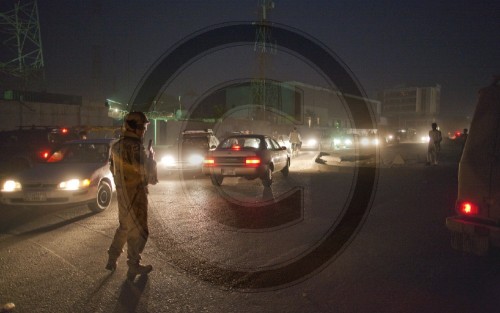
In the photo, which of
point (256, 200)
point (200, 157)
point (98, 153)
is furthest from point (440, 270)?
point (200, 157)

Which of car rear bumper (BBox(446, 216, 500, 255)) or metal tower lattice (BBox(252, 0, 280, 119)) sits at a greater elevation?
metal tower lattice (BBox(252, 0, 280, 119))

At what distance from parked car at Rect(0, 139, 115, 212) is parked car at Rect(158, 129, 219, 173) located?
607 cm

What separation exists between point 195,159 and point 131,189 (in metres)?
10.4

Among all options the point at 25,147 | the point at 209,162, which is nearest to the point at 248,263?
the point at 209,162

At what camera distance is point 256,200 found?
9.70 metres

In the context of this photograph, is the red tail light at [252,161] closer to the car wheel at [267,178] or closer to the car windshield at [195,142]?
the car wheel at [267,178]

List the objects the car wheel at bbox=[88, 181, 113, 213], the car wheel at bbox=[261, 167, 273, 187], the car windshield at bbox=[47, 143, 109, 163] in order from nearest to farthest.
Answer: the car wheel at bbox=[88, 181, 113, 213] → the car windshield at bbox=[47, 143, 109, 163] → the car wheel at bbox=[261, 167, 273, 187]

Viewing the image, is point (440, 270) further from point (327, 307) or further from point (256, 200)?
point (256, 200)

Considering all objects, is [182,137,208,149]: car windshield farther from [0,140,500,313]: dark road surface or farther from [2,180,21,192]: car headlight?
[2,180,21,192]: car headlight

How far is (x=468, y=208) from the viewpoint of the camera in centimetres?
475

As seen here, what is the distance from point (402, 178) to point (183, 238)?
10.2m

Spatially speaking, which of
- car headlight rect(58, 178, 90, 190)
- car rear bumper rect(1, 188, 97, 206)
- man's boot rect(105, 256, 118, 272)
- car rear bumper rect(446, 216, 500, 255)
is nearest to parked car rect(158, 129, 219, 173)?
car headlight rect(58, 178, 90, 190)

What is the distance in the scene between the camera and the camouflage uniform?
4582 millimetres

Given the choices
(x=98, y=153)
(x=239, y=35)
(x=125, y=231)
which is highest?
(x=239, y=35)
